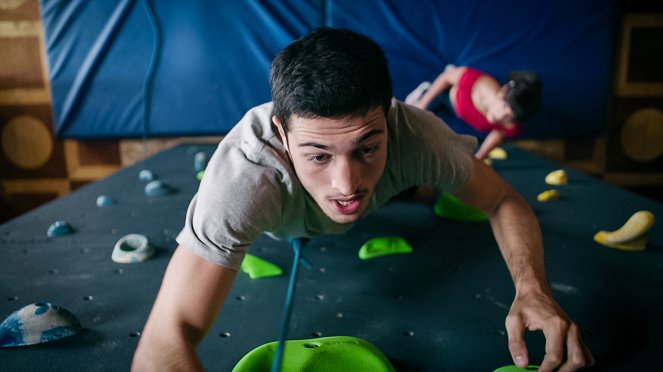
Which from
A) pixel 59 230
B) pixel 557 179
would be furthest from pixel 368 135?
pixel 557 179

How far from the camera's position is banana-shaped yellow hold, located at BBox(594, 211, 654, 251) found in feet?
3.71

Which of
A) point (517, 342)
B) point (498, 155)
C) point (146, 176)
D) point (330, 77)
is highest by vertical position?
point (330, 77)

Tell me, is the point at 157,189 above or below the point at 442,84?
below

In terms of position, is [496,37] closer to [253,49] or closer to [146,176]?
[253,49]

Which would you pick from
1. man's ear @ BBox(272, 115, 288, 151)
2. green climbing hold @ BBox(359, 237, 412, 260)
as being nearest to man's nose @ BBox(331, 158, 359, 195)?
man's ear @ BBox(272, 115, 288, 151)

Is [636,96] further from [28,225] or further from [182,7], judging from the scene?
[28,225]

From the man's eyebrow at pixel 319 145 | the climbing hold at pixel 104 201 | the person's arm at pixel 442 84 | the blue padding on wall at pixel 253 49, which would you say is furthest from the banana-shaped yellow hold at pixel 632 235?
the climbing hold at pixel 104 201

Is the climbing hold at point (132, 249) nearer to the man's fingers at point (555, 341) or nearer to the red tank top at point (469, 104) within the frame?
the man's fingers at point (555, 341)

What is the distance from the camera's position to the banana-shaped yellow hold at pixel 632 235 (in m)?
1.13

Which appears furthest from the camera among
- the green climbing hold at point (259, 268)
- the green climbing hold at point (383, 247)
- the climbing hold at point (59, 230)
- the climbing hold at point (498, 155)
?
the climbing hold at point (498, 155)

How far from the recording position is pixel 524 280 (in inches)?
30.0

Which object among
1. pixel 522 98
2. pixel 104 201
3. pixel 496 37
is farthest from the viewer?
pixel 496 37

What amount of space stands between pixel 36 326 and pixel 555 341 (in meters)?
0.83

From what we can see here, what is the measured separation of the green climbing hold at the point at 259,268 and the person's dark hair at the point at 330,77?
1.57 ft
